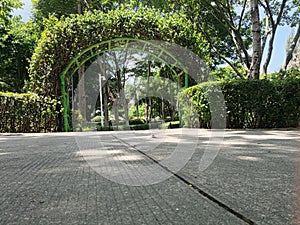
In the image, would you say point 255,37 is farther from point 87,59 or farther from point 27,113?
point 27,113

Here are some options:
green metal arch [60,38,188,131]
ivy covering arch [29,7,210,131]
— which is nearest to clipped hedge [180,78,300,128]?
green metal arch [60,38,188,131]

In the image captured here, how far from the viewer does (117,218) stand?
104cm

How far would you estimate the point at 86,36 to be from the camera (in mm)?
8219

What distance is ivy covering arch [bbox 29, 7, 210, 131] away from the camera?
26.0 feet

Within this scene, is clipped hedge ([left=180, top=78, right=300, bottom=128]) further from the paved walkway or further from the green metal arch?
the paved walkway

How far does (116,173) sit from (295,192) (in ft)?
3.62

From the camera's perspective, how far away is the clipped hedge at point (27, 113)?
7324 millimetres

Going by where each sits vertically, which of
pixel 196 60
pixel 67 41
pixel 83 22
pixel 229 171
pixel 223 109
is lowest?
pixel 229 171

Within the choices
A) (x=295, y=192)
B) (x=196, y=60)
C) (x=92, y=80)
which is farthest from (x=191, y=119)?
(x=92, y=80)

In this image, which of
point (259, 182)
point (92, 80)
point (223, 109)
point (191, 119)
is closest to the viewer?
point (259, 182)

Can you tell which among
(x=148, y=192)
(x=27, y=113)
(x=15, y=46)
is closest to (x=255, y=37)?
(x=27, y=113)

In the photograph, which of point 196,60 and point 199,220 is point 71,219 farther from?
point 196,60

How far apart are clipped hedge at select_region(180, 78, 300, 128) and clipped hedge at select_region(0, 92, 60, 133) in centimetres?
455

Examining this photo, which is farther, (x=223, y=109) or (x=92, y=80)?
(x=92, y=80)
